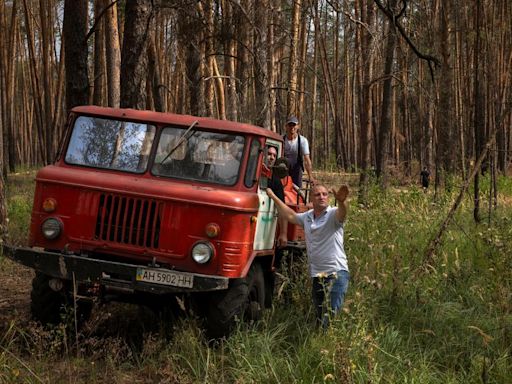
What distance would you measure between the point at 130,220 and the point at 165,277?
0.70 meters

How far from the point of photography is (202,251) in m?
5.41

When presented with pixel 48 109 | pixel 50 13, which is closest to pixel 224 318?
pixel 48 109

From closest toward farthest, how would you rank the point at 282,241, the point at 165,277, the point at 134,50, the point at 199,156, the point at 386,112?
the point at 165,277, the point at 199,156, the point at 282,241, the point at 134,50, the point at 386,112

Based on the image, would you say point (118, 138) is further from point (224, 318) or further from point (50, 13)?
point (50, 13)

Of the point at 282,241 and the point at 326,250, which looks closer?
the point at 326,250

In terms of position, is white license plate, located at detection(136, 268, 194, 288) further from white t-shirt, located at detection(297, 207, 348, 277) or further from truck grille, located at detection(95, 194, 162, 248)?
white t-shirt, located at detection(297, 207, 348, 277)

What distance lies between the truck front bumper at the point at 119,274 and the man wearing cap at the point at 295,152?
340 cm

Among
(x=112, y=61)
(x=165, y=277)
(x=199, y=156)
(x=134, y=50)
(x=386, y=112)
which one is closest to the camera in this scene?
(x=165, y=277)

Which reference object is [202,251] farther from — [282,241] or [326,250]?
[282,241]

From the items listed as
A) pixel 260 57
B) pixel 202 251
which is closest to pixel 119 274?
pixel 202 251

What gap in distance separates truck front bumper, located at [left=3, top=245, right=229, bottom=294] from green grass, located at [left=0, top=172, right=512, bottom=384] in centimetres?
46

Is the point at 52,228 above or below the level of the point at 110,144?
below

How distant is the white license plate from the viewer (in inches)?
202

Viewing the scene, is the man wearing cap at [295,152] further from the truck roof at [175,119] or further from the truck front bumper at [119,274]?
the truck front bumper at [119,274]
